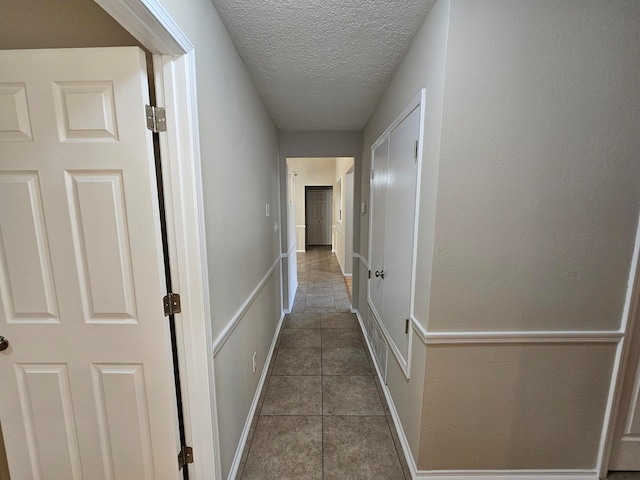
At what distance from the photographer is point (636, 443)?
1313mm

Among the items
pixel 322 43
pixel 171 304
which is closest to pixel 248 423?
pixel 171 304

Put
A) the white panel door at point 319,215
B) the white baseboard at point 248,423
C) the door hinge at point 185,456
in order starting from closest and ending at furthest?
the door hinge at point 185,456, the white baseboard at point 248,423, the white panel door at point 319,215

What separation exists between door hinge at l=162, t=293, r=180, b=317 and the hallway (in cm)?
108

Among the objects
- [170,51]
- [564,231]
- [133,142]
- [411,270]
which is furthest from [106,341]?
[564,231]

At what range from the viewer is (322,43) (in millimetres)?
1401

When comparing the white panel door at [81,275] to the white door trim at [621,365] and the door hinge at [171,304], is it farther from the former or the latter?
the white door trim at [621,365]

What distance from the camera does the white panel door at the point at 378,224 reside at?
2.03 meters

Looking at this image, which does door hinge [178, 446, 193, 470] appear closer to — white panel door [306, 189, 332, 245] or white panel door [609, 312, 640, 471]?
white panel door [609, 312, 640, 471]

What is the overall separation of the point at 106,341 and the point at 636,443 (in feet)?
8.72

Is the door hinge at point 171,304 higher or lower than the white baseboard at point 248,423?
higher

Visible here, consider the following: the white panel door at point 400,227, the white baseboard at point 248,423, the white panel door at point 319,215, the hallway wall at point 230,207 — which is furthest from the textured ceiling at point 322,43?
the white panel door at point 319,215

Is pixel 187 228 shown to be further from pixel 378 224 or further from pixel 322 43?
pixel 378 224

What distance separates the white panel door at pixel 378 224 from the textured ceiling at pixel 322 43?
521mm

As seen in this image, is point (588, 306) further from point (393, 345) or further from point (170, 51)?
point (170, 51)
